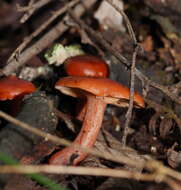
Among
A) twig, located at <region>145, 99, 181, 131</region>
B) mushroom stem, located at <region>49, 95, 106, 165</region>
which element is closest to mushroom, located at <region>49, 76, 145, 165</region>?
mushroom stem, located at <region>49, 95, 106, 165</region>

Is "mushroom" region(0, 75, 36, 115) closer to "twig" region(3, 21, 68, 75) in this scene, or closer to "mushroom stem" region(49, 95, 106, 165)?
"twig" region(3, 21, 68, 75)

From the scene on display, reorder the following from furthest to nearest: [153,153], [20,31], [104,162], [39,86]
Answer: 1. [20,31]
2. [39,86]
3. [153,153]
4. [104,162]

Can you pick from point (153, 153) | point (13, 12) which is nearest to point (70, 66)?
point (153, 153)

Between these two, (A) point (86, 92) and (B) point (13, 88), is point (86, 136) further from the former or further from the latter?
(B) point (13, 88)

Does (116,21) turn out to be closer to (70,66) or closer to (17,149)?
(70,66)

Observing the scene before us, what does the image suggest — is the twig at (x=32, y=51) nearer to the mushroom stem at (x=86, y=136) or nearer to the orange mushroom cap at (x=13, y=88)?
the orange mushroom cap at (x=13, y=88)

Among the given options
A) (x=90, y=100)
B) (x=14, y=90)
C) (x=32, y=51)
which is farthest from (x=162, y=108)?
(x=32, y=51)
